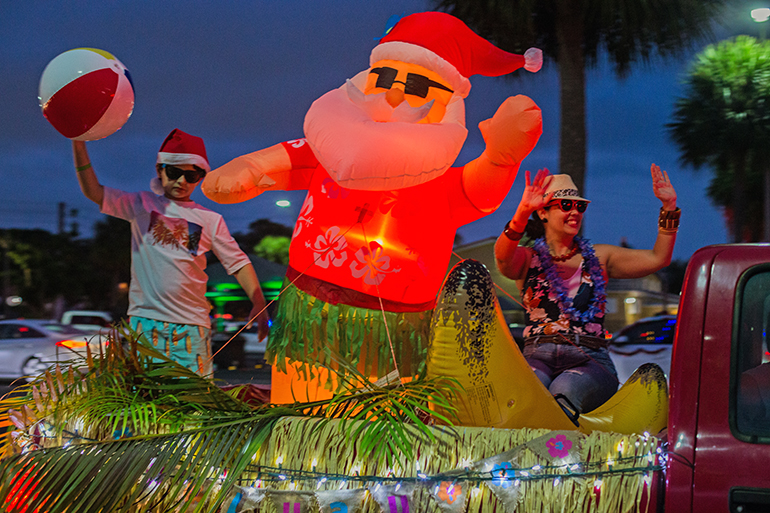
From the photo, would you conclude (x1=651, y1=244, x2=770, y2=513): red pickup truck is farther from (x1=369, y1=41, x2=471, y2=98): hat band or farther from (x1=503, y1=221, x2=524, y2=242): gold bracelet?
(x1=369, y1=41, x2=471, y2=98): hat band

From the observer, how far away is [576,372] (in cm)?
232

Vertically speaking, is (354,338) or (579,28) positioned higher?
(579,28)

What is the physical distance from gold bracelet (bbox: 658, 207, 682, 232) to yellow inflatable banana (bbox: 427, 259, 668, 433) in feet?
4.31

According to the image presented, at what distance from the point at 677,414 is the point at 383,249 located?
1.29 meters

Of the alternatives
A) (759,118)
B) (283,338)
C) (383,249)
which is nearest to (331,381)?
(283,338)

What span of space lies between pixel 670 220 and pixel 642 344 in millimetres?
6385

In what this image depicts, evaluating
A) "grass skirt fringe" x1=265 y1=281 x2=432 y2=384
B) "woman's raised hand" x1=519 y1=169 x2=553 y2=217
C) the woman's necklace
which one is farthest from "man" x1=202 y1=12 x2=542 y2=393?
the woman's necklace

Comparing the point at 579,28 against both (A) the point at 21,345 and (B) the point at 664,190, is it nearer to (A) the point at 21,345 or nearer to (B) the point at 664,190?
(B) the point at 664,190

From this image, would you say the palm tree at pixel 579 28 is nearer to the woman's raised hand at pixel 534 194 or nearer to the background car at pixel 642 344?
the background car at pixel 642 344

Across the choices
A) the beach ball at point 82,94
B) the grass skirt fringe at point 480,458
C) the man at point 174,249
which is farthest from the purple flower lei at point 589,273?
the beach ball at point 82,94

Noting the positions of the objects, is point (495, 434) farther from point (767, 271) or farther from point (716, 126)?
point (716, 126)

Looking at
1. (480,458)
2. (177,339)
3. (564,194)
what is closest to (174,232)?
(177,339)

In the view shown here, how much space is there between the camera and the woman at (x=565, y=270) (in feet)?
8.27

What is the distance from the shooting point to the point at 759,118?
1164cm
